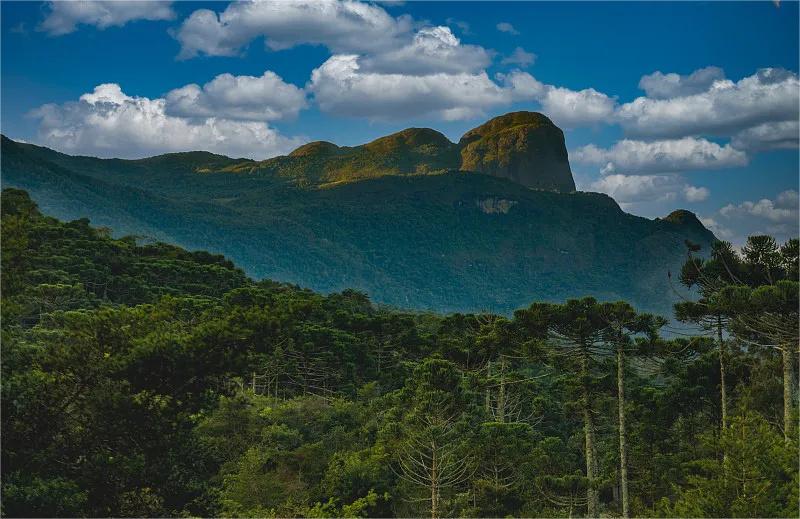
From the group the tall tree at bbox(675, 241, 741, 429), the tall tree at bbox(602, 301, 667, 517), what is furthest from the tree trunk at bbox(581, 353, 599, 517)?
the tall tree at bbox(675, 241, 741, 429)

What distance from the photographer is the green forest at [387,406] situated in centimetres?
1238

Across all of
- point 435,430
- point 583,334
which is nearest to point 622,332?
point 583,334

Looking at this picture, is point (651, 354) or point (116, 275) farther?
point (116, 275)

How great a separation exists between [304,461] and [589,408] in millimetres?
8913

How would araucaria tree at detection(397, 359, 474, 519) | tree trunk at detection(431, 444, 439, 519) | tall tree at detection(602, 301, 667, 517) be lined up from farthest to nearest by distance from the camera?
araucaria tree at detection(397, 359, 474, 519), tree trunk at detection(431, 444, 439, 519), tall tree at detection(602, 301, 667, 517)

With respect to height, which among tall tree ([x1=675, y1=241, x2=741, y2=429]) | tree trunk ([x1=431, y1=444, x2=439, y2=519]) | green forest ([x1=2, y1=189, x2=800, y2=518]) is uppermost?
tall tree ([x1=675, y1=241, x2=741, y2=429])

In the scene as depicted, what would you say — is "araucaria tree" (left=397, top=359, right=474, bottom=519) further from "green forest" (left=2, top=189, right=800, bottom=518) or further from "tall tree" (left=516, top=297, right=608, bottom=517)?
"tall tree" (left=516, top=297, right=608, bottom=517)

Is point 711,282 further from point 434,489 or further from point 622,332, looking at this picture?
point 434,489

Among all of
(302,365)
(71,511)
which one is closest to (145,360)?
(71,511)

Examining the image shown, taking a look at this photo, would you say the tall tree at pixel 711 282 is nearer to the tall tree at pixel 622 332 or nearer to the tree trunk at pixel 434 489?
the tall tree at pixel 622 332

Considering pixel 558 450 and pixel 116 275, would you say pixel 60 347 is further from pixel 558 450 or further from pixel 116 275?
pixel 116 275

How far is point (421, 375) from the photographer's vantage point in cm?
2231

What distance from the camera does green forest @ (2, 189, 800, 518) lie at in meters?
12.4

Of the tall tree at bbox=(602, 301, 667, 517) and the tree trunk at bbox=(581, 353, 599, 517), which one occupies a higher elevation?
the tall tree at bbox=(602, 301, 667, 517)
